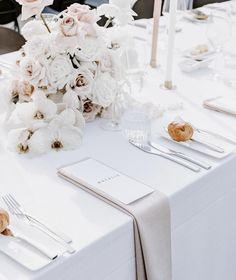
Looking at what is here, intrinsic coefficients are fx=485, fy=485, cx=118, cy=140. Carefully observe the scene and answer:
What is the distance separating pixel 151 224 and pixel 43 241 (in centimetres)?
23

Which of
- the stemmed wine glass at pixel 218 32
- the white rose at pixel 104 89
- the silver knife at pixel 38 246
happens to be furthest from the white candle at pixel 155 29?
the silver knife at pixel 38 246

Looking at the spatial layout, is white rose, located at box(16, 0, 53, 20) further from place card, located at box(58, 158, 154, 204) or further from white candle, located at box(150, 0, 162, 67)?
white candle, located at box(150, 0, 162, 67)

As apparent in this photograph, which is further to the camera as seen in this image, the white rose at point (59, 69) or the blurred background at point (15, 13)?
the blurred background at point (15, 13)

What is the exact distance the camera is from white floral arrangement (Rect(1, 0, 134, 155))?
3.79 feet

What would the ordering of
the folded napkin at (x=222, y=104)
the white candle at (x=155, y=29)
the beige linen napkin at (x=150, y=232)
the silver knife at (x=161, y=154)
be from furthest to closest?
the white candle at (x=155, y=29), the folded napkin at (x=222, y=104), the silver knife at (x=161, y=154), the beige linen napkin at (x=150, y=232)

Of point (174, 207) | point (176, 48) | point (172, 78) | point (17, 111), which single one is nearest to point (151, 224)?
point (174, 207)

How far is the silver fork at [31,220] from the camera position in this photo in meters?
0.83

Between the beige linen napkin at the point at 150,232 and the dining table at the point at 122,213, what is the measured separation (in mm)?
14

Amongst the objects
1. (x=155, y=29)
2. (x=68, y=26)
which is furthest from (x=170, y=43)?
(x=68, y=26)

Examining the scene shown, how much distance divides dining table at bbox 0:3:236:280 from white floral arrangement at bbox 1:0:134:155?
2.0 inches

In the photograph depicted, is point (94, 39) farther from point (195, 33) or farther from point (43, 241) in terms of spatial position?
point (195, 33)

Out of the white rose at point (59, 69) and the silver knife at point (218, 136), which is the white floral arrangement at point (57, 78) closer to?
the white rose at point (59, 69)

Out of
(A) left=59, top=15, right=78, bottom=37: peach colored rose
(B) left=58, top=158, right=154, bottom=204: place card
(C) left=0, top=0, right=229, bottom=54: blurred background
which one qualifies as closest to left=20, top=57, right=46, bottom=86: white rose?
(A) left=59, top=15, right=78, bottom=37: peach colored rose

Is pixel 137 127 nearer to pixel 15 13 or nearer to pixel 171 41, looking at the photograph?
pixel 171 41
